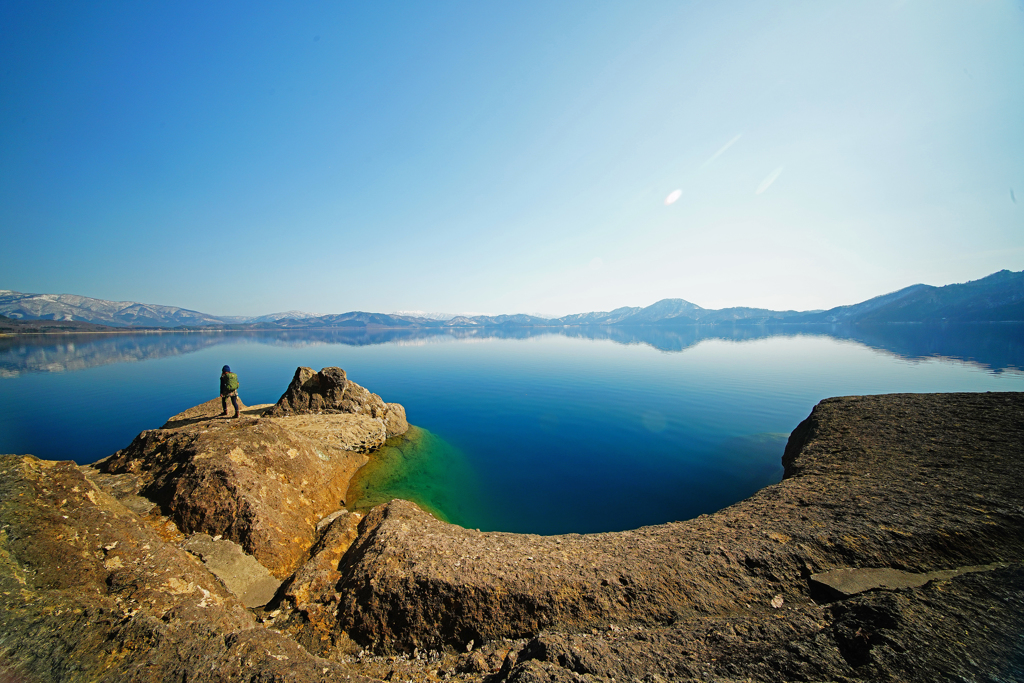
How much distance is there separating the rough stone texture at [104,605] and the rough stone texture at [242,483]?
1715 mm

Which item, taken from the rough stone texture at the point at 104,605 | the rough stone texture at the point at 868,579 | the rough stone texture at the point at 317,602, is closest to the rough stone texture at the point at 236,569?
the rough stone texture at the point at 104,605

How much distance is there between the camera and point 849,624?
4531mm

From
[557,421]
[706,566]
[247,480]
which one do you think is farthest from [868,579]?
[557,421]

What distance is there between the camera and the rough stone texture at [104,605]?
3.72m

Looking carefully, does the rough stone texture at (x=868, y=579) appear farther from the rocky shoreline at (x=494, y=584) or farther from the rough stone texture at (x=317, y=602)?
the rough stone texture at (x=317, y=602)

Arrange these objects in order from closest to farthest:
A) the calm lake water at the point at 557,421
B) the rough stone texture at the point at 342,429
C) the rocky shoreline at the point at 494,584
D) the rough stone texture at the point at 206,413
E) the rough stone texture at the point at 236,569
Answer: the rocky shoreline at the point at 494,584, the rough stone texture at the point at 236,569, the calm lake water at the point at 557,421, the rough stone texture at the point at 342,429, the rough stone texture at the point at 206,413

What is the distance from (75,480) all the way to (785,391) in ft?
131

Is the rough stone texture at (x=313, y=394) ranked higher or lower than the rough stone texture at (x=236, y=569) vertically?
higher

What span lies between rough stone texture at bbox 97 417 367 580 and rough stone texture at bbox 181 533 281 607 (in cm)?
18

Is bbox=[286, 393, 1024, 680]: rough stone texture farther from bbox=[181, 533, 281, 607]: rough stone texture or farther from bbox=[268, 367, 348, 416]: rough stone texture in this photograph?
bbox=[268, 367, 348, 416]: rough stone texture

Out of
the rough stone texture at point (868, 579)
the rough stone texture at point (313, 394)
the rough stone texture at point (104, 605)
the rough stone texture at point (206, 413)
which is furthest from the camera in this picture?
the rough stone texture at point (313, 394)

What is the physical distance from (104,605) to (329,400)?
15842mm

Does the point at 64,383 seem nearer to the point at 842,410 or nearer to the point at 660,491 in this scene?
the point at 660,491

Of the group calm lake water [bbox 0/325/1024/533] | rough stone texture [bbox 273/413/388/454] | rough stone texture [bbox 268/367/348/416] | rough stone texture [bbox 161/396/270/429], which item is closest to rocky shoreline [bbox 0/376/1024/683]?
calm lake water [bbox 0/325/1024/533]
